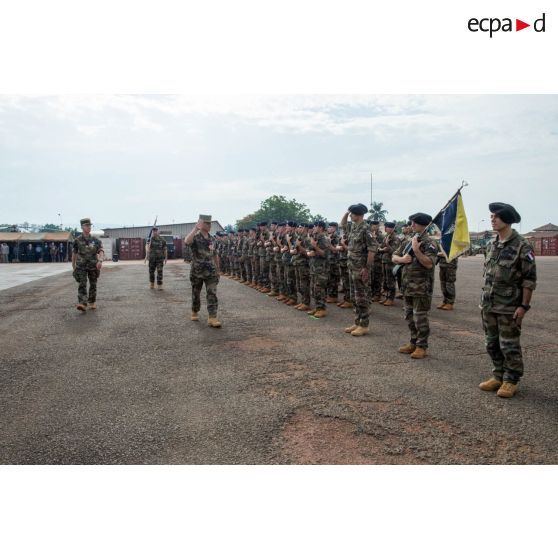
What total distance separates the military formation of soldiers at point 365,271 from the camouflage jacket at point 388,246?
0.08ft

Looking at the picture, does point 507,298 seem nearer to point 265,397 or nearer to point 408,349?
point 408,349

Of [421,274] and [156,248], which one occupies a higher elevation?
[156,248]

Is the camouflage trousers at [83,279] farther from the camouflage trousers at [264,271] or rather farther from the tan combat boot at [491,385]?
the tan combat boot at [491,385]

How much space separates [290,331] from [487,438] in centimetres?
446

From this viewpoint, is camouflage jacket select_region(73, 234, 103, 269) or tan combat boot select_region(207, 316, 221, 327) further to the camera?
camouflage jacket select_region(73, 234, 103, 269)

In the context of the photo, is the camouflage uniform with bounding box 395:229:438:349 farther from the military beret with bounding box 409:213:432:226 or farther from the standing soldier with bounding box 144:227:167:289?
the standing soldier with bounding box 144:227:167:289

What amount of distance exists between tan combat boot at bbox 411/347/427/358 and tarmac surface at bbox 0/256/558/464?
11 cm

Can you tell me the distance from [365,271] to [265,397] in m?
3.62

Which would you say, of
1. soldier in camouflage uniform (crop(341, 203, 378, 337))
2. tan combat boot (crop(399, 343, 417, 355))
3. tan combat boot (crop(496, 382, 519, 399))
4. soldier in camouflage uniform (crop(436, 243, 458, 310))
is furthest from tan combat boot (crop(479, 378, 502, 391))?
soldier in camouflage uniform (crop(436, 243, 458, 310))

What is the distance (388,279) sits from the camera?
11.5 meters

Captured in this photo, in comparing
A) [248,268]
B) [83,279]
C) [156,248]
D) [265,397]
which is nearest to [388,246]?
[248,268]

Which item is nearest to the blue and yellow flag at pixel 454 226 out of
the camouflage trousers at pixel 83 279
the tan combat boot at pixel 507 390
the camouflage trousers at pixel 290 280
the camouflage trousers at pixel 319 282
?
the tan combat boot at pixel 507 390

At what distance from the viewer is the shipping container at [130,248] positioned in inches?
1806

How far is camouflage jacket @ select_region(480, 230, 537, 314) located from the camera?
4496 millimetres
